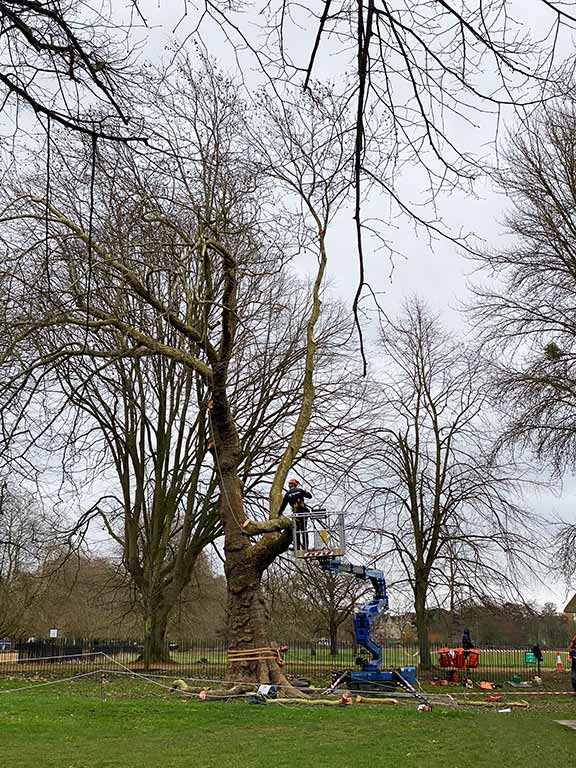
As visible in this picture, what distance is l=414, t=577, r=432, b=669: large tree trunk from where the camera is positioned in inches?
1031

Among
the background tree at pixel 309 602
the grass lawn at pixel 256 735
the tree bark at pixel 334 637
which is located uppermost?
the background tree at pixel 309 602

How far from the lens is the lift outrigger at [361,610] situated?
619 inches

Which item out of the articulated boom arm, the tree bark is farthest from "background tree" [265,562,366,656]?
the articulated boom arm

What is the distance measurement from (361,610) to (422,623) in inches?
318

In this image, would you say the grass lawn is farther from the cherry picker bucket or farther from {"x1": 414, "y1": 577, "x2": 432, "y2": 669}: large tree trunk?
{"x1": 414, "y1": 577, "x2": 432, "y2": 669}: large tree trunk

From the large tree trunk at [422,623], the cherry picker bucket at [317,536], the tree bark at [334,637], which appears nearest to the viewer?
the cherry picker bucket at [317,536]

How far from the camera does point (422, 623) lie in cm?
2619

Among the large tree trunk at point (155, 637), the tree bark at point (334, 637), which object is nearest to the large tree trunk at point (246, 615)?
the large tree trunk at point (155, 637)

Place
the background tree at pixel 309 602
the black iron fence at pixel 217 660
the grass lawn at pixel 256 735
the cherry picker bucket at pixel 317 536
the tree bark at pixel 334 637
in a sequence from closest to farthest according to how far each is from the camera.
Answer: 1. the grass lawn at pixel 256 735
2. the cherry picker bucket at pixel 317 536
3. the black iron fence at pixel 217 660
4. the background tree at pixel 309 602
5. the tree bark at pixel 334 637

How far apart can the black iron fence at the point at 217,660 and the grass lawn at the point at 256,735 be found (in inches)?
353

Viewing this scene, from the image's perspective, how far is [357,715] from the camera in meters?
13.6

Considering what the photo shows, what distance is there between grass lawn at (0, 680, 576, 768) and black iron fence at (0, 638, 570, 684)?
29.4 feet

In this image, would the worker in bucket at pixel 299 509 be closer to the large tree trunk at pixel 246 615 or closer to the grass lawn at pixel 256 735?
the large tree trunk at pixel 246 615

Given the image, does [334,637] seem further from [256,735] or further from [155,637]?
[256,735]
